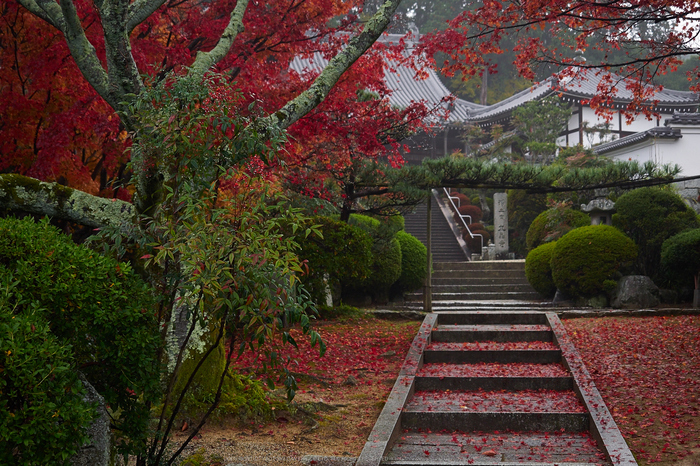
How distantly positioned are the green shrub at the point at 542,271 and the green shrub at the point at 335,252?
5.47 m

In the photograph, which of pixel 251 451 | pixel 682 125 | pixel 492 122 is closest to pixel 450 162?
pixel 251 451

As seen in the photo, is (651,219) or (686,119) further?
(686,119)

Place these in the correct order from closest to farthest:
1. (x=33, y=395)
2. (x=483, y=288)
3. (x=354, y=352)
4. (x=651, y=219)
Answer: (x=33, y=395) < (x=354, y=352) < (x=651, y=219) < (x=483, y=288)

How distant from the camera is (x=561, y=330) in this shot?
29.6ft

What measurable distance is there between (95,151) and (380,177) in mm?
5569

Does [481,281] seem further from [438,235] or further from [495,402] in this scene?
[495,402]

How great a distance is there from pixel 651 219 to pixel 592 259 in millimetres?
1693

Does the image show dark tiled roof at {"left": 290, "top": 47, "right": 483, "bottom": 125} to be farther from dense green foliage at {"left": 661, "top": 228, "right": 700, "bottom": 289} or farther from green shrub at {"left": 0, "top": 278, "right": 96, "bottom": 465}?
green shrub at {"left": 0, "top": 278, "right": 96, "bottom": 465}

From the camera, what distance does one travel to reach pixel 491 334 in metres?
9.09

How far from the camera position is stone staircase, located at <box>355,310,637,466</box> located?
496cm

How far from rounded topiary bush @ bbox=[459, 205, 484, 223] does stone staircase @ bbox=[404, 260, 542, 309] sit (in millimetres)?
7032

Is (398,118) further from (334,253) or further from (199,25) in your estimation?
(199,25)

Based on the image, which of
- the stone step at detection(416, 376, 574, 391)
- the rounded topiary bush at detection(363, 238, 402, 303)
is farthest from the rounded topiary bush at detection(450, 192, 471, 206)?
the stone step at detection(416, 376, 574, 391)

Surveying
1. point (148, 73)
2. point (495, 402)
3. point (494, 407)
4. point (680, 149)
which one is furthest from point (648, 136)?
point (148, 73)
